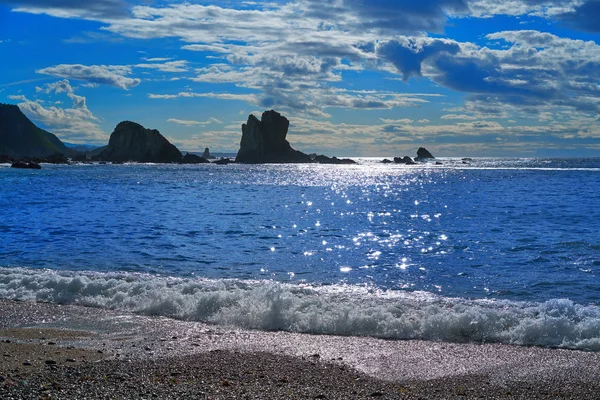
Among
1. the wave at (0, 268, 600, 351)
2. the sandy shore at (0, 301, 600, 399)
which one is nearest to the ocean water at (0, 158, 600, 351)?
the wave at (0, 268, 600, 351)

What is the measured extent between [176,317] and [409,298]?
6926 mm

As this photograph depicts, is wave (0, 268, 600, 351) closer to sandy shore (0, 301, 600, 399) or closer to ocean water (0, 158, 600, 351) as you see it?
ocean water (0, 158, 600, 351)

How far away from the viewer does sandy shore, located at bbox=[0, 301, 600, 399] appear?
9.30 meters

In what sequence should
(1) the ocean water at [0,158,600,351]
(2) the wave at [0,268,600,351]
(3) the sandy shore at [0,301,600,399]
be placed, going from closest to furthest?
1. (3) the sandy shore at [0,301,600,399]
2. (2) the wave at [0,268,600,351]
3. (1) the ocean water at [0,158,600,351]

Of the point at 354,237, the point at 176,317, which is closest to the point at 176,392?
the point at 176,317

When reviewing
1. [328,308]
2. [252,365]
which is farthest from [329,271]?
[252,365]

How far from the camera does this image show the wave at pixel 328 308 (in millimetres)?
13789

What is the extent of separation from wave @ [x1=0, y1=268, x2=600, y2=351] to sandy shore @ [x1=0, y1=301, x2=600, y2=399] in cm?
74

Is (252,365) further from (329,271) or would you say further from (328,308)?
(329,271)

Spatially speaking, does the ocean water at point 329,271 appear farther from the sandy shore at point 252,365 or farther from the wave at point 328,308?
the sandy shore at point 252,365

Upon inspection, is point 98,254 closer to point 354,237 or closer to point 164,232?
point 164,232

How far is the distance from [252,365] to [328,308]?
4903 mm

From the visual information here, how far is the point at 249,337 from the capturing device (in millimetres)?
13438

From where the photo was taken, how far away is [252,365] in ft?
35.6
